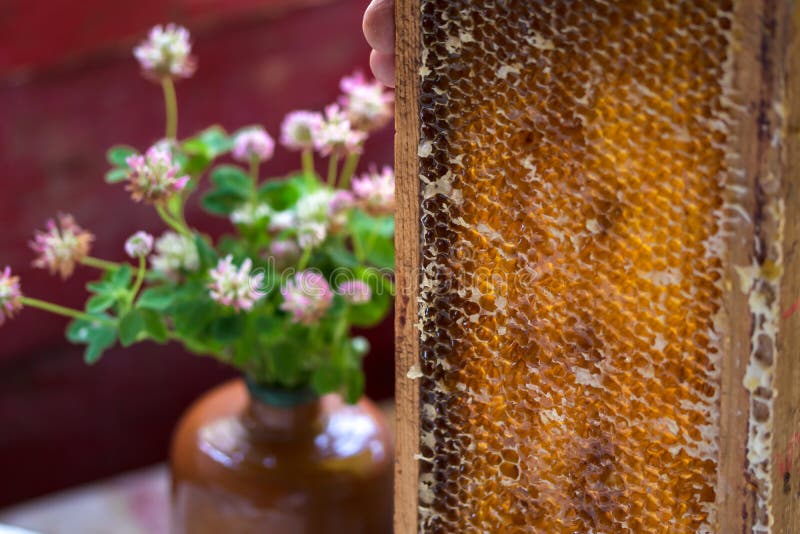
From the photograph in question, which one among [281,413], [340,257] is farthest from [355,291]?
[281,413]

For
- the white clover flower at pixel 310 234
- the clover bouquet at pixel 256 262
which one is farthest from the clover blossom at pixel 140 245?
the white clover flower at pixel 310 234

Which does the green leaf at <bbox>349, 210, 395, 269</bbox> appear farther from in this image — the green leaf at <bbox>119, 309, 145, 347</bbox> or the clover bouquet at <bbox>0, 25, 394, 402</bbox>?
the green leaf at <bbox>119, 309, 145, 347</bbox>

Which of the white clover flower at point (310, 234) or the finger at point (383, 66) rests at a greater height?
the finger at point (383, 66)

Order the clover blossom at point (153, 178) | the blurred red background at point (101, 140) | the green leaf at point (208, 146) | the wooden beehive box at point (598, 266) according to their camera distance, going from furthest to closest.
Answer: the blurred red background at point (101, 140), the green leaf at point (208, 146), the clover blossom at point (153, 178), the wooden beehive box at point (598, 266)

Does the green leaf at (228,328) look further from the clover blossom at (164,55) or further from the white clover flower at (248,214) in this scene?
the clover blossom at (164,55)

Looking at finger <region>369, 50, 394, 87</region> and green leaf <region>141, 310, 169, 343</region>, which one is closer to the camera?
finger <region>369, 50, 394, 87</region>

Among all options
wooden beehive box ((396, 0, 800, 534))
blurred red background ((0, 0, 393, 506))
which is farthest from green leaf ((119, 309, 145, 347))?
blurred red background ((0, 0, 393, 506))
